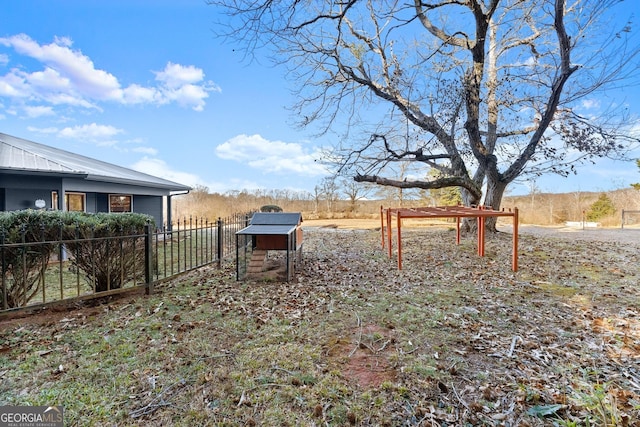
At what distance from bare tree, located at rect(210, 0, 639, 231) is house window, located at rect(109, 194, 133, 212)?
719 cm

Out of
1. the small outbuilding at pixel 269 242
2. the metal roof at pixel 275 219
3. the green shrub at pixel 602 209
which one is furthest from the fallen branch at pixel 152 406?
the green shrub at pixel 602 209

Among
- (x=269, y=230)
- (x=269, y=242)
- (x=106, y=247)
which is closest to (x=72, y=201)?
(x=106, y=247)

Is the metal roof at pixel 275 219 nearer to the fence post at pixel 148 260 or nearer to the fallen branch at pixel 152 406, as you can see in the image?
the fence post at pixel 148 260

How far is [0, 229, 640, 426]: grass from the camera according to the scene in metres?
1.93

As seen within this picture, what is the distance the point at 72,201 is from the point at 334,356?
399 inches

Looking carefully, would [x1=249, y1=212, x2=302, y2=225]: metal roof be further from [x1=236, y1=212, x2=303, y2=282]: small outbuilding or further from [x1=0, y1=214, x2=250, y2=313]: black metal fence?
[x1=0, y1=214, x2=250, y2=313]: black metal fence

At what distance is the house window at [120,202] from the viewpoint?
1062cm

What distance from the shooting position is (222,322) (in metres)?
3.34

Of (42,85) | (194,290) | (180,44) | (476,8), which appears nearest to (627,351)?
(194,290)

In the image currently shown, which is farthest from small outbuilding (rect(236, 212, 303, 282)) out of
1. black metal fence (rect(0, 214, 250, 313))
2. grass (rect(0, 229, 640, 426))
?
black metal fence (rect(0, 214, 250, 313))

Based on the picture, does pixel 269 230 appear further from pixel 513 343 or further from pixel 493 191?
pixel 493 191

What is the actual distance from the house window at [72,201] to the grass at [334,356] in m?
6.38

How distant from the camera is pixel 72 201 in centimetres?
904

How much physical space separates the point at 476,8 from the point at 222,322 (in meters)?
9.13
